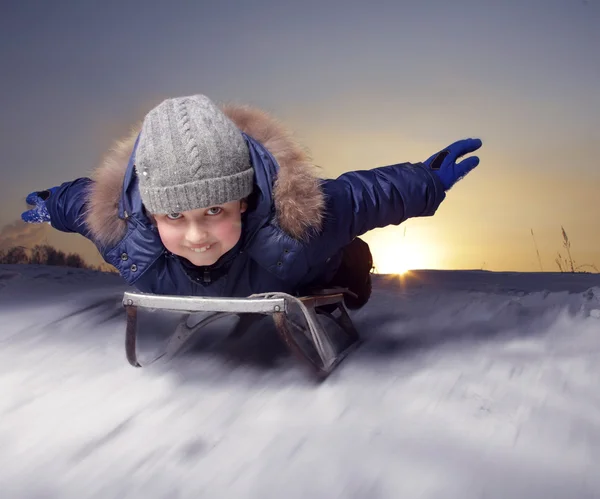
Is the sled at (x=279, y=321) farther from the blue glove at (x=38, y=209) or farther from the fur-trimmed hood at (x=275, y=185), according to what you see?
the blue glove at (x=38, y=209)

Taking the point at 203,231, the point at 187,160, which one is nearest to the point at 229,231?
the point at 203,231

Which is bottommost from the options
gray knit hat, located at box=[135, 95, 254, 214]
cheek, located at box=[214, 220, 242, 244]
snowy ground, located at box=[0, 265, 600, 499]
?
snowy ground, located at box=[0, 265, 600, 499]

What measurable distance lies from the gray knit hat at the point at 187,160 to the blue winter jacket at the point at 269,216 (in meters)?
0.08

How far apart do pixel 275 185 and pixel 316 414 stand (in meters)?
0.47

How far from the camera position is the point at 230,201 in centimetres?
128

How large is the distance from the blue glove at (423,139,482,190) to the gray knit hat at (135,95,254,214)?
54 cm

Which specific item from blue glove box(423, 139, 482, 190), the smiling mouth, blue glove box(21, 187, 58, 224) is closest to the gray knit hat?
the smiling mouth

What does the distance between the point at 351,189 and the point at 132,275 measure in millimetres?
526

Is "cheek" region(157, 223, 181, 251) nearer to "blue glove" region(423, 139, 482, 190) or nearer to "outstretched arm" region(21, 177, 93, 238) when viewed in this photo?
"outstretched arm" region(21, 177, 93, 238)

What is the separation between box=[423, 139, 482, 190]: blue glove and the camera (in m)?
1.59

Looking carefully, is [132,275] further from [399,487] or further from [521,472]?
[521,472]

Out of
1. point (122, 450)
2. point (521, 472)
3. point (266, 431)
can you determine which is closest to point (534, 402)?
point (521, 472)

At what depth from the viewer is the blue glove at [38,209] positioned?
5.95 feet

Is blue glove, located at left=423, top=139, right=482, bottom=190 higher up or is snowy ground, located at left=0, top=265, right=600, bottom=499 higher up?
blue glove, located at left=423, top=139, right=482, bottom=190
